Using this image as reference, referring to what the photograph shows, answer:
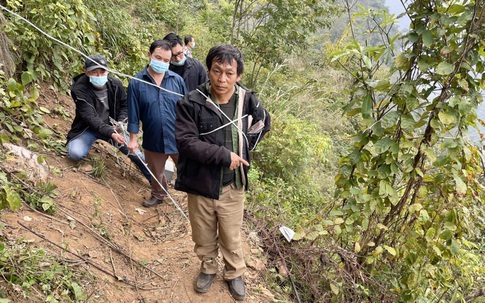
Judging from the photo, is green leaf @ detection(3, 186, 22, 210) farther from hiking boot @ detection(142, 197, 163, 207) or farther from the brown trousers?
hiking boot @ detection(142, 197, 163, 207)

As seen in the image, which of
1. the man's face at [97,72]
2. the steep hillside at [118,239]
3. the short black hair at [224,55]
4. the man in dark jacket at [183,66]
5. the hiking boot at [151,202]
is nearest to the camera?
the short black hair at [224,55]

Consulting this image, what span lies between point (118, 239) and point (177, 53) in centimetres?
205

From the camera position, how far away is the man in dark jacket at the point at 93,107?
356cm

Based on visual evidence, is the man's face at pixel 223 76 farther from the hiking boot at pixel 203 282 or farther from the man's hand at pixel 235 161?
the hiking boot at pixel 203 282

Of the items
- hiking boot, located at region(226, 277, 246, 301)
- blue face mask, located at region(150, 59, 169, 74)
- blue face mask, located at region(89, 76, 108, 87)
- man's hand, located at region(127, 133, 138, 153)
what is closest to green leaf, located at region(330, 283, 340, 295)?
hiking boot, located at region(226, 277, 246, 301)

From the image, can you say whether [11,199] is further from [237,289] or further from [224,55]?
[237,289]

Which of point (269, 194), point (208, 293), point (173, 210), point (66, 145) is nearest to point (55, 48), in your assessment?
point (66, 145)

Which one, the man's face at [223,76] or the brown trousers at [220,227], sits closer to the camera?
the man's face at [223,76]

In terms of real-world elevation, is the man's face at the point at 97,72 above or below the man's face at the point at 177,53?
below

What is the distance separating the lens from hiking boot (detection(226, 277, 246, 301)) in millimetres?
2633

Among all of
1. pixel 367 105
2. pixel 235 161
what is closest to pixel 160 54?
pixel 235 161

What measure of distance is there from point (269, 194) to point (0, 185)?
3.28 metres

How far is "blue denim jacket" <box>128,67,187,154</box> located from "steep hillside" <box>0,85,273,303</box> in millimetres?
705

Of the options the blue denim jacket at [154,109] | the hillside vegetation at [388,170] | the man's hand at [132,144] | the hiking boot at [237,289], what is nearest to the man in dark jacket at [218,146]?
the hiking boot at [237,289]
